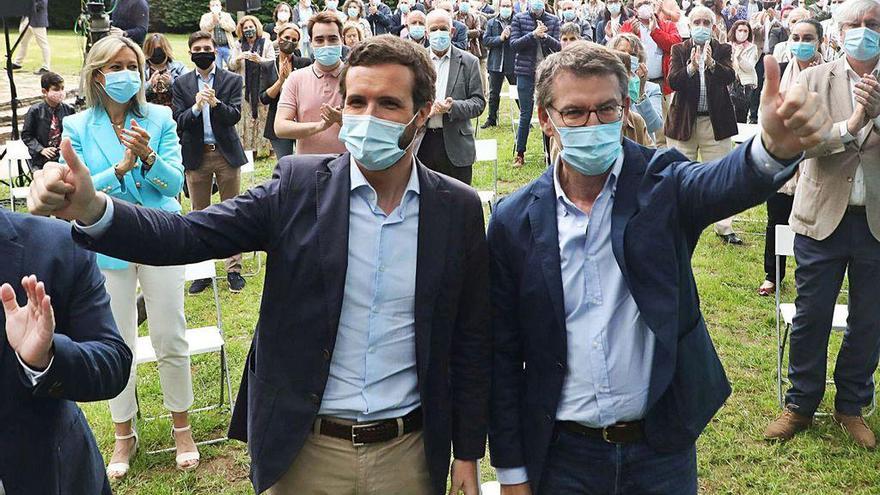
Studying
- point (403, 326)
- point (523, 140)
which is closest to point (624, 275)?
point (403, 326)

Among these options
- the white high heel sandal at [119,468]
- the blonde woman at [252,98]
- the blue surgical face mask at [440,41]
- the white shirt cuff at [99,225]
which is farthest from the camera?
the blonde woman at [252,98]

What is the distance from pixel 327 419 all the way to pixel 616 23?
56.0 feet

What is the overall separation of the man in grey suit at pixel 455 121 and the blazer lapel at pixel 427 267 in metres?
4.59

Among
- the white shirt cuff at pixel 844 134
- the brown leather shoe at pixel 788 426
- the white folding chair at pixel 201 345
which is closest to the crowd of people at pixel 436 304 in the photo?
the white shirt cuff at pixel 844 134

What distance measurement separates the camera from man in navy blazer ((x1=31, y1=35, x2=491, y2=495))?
8.59ft

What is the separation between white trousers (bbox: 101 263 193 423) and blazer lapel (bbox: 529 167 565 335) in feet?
8.66

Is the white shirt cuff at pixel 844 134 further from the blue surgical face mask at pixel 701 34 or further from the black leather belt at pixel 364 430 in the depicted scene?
the blue surgical face mask at pixel 701 34

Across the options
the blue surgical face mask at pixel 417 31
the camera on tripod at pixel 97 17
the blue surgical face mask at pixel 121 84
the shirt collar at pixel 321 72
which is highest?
the camera on tripod at pixel 97 17

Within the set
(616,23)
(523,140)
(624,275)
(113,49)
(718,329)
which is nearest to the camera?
(624,275)

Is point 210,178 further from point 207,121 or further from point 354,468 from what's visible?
point 354,468

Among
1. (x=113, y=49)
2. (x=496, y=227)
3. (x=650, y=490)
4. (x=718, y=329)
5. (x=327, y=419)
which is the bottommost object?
(x=718, y=329)

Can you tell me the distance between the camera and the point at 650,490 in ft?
8.96

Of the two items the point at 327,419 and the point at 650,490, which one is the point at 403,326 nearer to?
the point at 327,419

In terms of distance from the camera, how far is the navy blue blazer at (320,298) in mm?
2596
